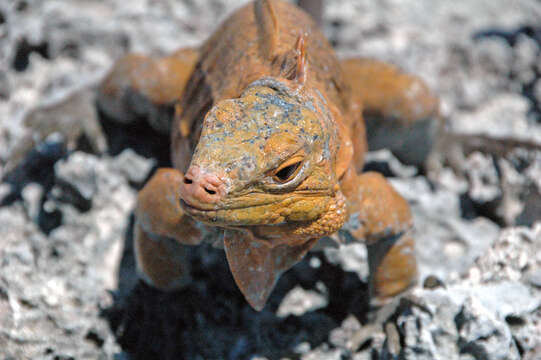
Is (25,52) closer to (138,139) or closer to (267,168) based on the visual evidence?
(138,139)

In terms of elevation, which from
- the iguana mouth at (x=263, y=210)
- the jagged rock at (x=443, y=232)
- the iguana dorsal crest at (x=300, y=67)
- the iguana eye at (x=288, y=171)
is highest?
the iguana dorsal crest at (x=300, y=67)

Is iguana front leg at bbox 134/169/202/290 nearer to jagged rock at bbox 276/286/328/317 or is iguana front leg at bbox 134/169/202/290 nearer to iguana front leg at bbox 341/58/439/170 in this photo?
jagged rock at bbox 276/286/328/317

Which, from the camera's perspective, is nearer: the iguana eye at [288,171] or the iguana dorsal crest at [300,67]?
the iguana eye at [288,171]

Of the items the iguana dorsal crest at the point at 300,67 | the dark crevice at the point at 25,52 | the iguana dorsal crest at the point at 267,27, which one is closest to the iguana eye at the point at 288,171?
the iguana dorsal crest at the point at 300,67

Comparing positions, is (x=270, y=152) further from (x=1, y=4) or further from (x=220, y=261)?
(x=1, y=4)

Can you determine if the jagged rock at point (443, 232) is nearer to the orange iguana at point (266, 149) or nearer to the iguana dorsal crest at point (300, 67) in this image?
the orange iguana at point (266, 149)

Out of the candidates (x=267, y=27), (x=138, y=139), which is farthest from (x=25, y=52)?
(x=267, y=27)

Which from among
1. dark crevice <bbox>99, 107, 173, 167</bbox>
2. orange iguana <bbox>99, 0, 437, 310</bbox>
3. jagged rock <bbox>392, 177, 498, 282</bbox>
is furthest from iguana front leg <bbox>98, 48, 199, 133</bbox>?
jagged rock <bbox>392, 177, 498, 282</bbox>

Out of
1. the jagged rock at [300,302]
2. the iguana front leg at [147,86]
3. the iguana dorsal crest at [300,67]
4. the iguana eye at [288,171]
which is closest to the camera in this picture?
the iguana eye at [288,171]
